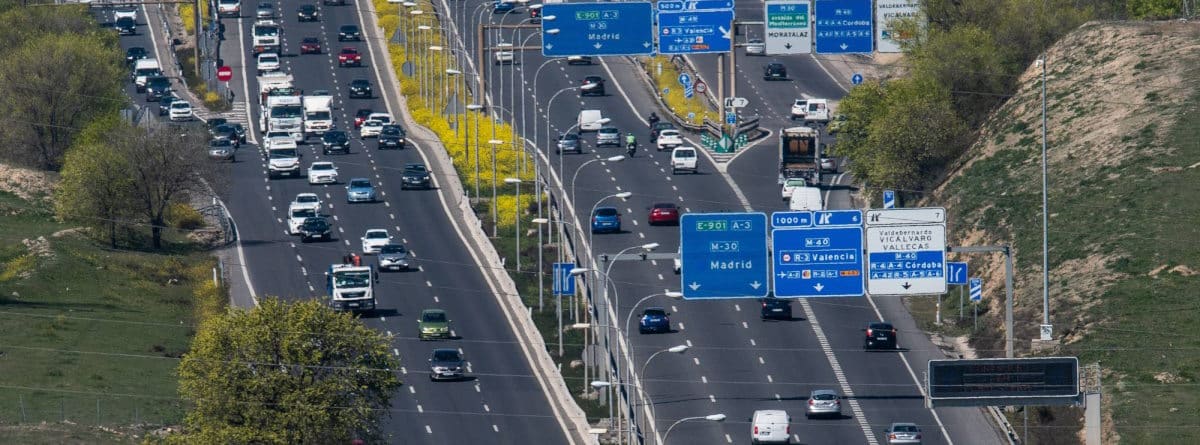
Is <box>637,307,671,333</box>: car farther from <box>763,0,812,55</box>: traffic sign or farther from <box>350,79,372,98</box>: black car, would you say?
<box>350,79,372,98</box>: black car

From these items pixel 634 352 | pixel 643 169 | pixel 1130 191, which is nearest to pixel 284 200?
pixel 643 169

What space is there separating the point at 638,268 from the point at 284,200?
77.6ft

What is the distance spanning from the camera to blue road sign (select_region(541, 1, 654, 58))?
9875 cm

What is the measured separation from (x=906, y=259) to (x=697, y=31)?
115ft

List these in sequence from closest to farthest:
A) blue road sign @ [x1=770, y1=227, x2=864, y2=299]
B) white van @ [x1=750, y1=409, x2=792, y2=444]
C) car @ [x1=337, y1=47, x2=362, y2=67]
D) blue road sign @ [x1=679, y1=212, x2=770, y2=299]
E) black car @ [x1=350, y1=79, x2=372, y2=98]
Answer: blue road sign @ [x1=770, y1=227, x2=864, y2=299], blue road sign @ [x1=679, y1=212, x2=770, y2=299], white van @ [x1=750, y1=409, x2=792, y2=444], black car @ [x1=350, y1=79, x2=372, y2=98], car @ [x1=337, y1=47, x2=362, y2=67]

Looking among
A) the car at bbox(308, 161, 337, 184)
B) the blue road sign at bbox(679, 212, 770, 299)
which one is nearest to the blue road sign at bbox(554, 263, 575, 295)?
the blue road sign at bbox(679, 212, 770, 299)

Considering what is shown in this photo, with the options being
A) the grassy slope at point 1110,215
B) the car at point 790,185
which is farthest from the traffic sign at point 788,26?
the grassy slope at point 1110,215

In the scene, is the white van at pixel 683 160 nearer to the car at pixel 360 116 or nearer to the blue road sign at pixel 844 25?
the blue road sign at pixel 844 25

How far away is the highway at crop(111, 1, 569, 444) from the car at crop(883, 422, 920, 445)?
12.1 m

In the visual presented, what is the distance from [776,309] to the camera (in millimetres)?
96500

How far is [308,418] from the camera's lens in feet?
236

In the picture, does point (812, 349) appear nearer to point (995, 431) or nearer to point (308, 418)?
point (995, 431)

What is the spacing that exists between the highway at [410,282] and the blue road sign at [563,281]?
330 centimetres

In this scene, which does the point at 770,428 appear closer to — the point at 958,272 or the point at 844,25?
the point at 958,272
